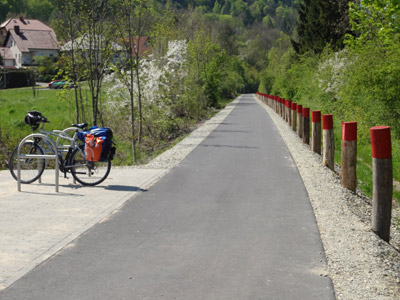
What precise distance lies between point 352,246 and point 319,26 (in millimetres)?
39010

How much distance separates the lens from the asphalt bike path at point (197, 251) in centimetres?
429

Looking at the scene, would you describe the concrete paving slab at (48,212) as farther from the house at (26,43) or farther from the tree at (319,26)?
the house at (26,43)

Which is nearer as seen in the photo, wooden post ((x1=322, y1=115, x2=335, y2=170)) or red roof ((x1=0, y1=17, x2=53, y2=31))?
wooden post ((x1=322, y1=115, x2=335, y2=170))

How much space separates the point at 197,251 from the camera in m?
5.30

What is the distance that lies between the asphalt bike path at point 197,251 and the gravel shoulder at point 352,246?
14cm

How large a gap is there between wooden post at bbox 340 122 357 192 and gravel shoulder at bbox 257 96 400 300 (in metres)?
0.20

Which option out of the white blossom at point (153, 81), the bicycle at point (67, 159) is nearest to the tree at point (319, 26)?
the white blossom at point (153, 81)

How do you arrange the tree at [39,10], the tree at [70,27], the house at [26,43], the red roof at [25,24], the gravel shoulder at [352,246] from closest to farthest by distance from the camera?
the gravel shoulder at [352,246] < the tree at [70,27] < the house at [26,43] < the red roof at [25,24] < the tree at [39,10]

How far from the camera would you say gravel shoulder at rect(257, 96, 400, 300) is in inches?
173

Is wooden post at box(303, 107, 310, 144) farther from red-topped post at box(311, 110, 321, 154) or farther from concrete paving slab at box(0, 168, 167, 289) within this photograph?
concrete paving slab at box(0, 168, 167, 289)

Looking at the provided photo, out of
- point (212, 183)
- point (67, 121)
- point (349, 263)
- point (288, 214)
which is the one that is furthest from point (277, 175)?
point (67, 121)

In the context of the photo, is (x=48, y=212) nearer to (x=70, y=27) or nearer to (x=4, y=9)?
(x=70, y=27)

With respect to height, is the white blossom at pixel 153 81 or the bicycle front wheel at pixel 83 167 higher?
the white blossom at pixel 153 81

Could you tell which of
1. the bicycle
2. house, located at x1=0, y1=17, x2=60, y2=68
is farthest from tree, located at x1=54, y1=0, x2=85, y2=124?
house, located at x1=0, y1=17, x2=60, y2=68
